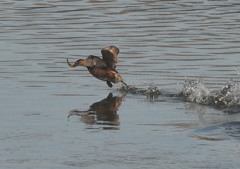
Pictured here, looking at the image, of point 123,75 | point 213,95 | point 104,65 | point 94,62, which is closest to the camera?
point 213,95

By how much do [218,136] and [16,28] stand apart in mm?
10960

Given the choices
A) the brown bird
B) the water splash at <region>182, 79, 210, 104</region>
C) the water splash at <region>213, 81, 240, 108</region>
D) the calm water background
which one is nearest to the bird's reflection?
the calm water background

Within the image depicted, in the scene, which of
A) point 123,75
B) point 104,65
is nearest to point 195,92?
point 104,65

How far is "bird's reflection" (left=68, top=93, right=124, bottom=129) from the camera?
1212 centimetres

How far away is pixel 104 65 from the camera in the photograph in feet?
45.8

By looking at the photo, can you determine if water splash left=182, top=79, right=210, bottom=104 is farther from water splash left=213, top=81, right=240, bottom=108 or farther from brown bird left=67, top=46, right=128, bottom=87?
brown bird left=67, top=46, right=128, bottom=87

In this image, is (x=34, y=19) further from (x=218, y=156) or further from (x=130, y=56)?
(x=218, y=156)

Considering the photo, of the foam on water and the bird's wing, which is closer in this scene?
the foam on water

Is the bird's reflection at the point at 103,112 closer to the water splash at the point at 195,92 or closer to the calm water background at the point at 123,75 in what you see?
the calm water background at the point at 123,75

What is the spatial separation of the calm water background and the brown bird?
0.32 m

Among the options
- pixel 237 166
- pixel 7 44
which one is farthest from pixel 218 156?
pixel 7 44

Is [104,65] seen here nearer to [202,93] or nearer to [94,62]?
[94,62]

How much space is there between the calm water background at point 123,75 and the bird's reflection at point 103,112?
93mm

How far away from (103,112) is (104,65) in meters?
1.28
